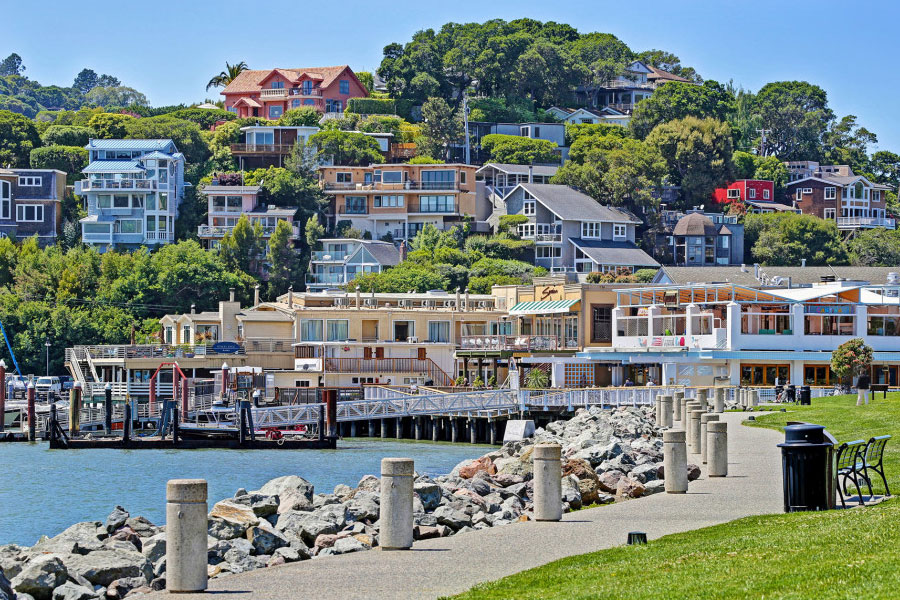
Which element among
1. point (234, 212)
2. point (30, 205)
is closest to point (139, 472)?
point (234, 212)

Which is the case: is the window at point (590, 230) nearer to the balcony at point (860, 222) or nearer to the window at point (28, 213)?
the balcony at point (860, 222)

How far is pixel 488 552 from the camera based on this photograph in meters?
17.5

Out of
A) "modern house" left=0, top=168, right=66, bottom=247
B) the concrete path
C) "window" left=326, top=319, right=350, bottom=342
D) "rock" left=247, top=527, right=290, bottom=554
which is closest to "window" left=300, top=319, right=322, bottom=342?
"window" left=326, top=319, right=350, bottom=342

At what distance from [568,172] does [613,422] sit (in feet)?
301

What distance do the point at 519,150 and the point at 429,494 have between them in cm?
12734

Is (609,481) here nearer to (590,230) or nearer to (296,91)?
(590,230)

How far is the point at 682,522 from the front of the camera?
65.1 feet

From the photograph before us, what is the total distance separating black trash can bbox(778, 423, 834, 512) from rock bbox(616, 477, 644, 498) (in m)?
6.04

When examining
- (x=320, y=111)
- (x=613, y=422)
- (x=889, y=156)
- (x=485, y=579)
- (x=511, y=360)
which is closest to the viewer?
(x=485, y=579)

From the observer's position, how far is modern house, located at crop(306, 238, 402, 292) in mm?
122750

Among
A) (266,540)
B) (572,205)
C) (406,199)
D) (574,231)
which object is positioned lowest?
(266,540)

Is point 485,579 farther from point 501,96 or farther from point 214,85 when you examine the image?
point 214,85

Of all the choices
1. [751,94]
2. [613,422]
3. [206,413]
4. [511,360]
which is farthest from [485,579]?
[751,94]

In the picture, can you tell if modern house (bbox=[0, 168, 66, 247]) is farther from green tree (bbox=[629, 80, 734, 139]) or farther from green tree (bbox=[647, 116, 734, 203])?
green tree (bbox=[629, 80, 734, 139])
